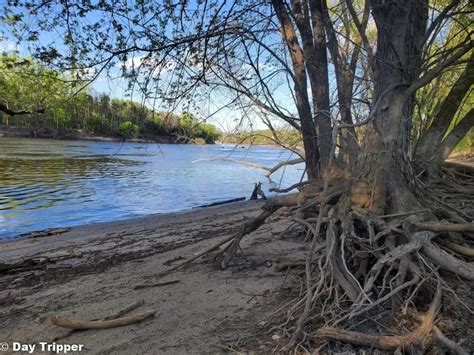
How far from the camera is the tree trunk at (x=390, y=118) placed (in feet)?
15.0

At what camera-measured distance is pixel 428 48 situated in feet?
16.9

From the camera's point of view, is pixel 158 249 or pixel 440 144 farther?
pixel 158 249

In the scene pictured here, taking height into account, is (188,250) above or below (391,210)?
below

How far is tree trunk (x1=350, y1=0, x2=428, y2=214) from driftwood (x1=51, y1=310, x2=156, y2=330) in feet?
9.09

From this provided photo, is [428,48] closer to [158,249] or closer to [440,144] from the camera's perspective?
[440,144]

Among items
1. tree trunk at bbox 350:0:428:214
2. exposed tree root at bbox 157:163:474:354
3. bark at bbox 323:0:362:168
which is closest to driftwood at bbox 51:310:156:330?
exposed tree root at bbox 157:163:474:354

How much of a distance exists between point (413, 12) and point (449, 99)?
3007 mm

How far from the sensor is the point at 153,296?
467cm

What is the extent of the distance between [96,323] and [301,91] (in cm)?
485

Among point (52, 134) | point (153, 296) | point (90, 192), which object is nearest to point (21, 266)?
point (153, 296)

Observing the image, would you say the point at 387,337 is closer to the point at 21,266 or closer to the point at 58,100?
the point at 58,100

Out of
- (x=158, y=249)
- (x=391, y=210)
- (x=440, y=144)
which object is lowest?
(x=158, y=249)

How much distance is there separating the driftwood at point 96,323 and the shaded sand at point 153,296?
0.06 meters

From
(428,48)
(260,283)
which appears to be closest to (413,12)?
(428,48)
